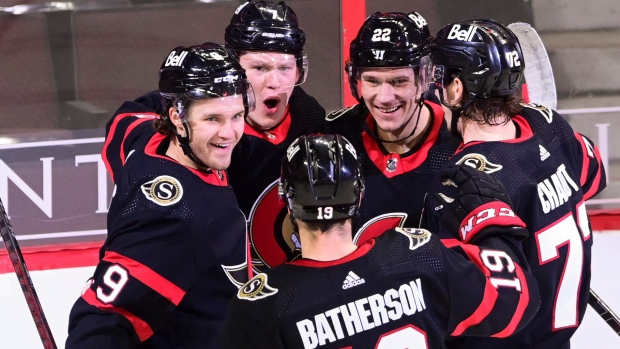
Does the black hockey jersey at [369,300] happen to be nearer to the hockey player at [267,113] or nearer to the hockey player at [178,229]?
the hockey player at [178,229]

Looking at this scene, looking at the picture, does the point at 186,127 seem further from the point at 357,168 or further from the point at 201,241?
the point at 357,168

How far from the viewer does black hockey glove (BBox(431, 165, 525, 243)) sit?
Result: 208cm

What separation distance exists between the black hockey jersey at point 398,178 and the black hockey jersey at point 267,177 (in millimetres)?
225

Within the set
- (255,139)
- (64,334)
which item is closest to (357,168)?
(255,139)

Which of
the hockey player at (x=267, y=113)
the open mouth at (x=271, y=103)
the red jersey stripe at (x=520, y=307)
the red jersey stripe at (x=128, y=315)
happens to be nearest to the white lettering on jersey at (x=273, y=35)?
the hockey player at (x=267, y=113)

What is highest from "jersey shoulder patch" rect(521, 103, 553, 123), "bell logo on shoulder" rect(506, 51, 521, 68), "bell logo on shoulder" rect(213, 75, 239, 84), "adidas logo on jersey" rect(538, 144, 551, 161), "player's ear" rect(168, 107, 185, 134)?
"bell logo on shoulder" rect(506, 51, 521, 68)

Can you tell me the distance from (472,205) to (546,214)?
0.26 metres

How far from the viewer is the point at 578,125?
4145mm

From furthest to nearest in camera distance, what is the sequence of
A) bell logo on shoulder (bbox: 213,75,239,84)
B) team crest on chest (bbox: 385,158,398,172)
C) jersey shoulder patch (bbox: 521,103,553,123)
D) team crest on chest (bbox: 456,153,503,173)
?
team crest on chest (bbox: 385,158,398,172)
jersey shoulder patch (bbox: 521,103,553,123)
bell logo on shoulder (bbox: 213,75,239,84)
team crest on chest (bbox: 456,153,503,173)

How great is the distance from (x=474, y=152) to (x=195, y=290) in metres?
0.73

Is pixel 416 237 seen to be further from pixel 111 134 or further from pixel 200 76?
pixel 111 134

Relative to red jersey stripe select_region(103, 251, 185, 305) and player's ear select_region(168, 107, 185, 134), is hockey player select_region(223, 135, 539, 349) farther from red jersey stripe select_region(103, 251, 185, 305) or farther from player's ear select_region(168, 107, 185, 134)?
player's ear select_region(168, 107, 185, 134)

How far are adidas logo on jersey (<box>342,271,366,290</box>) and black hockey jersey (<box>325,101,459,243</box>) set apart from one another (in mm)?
855

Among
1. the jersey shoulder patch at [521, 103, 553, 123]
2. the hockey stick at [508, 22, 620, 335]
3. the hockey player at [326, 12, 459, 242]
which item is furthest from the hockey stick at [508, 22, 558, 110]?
the jersey shoulder patch at [521, 103, 553, 123]
